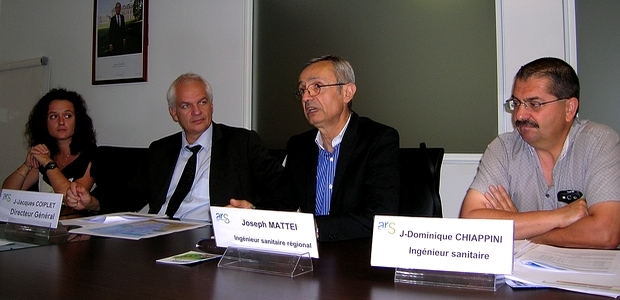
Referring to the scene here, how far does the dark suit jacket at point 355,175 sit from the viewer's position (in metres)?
1.70

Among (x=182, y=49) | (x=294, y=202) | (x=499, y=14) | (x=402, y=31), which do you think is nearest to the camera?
(x=294, y=202)

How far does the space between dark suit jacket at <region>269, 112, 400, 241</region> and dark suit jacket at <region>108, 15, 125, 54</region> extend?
8.62 ft

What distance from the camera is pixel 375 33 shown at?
9.70ft

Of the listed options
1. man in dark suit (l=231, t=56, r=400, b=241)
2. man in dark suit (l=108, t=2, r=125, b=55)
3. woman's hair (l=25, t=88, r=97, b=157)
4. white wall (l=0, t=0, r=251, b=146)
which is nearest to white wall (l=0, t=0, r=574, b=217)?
white wall (l=0, t=0, r=251, b=146)

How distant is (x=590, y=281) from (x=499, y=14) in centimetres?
207

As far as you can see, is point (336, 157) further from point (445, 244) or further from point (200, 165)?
point (445, 244)

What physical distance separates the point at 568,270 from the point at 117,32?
13.1ft

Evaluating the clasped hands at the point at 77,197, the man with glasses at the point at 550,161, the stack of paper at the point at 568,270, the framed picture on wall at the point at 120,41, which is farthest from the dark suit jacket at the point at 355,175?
the framed picture on wall at the point at 120,41

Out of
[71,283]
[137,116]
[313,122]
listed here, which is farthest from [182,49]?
[71,283]

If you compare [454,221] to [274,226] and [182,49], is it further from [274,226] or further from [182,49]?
[182,49]

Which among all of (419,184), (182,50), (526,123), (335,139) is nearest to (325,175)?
(335,139)

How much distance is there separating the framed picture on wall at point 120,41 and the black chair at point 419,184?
2.73m

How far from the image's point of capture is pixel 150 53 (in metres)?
3.91

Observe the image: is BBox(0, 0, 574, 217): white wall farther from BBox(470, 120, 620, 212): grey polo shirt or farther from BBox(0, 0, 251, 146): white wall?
BBox(470, 120, 620, 212): grey polo shirt
